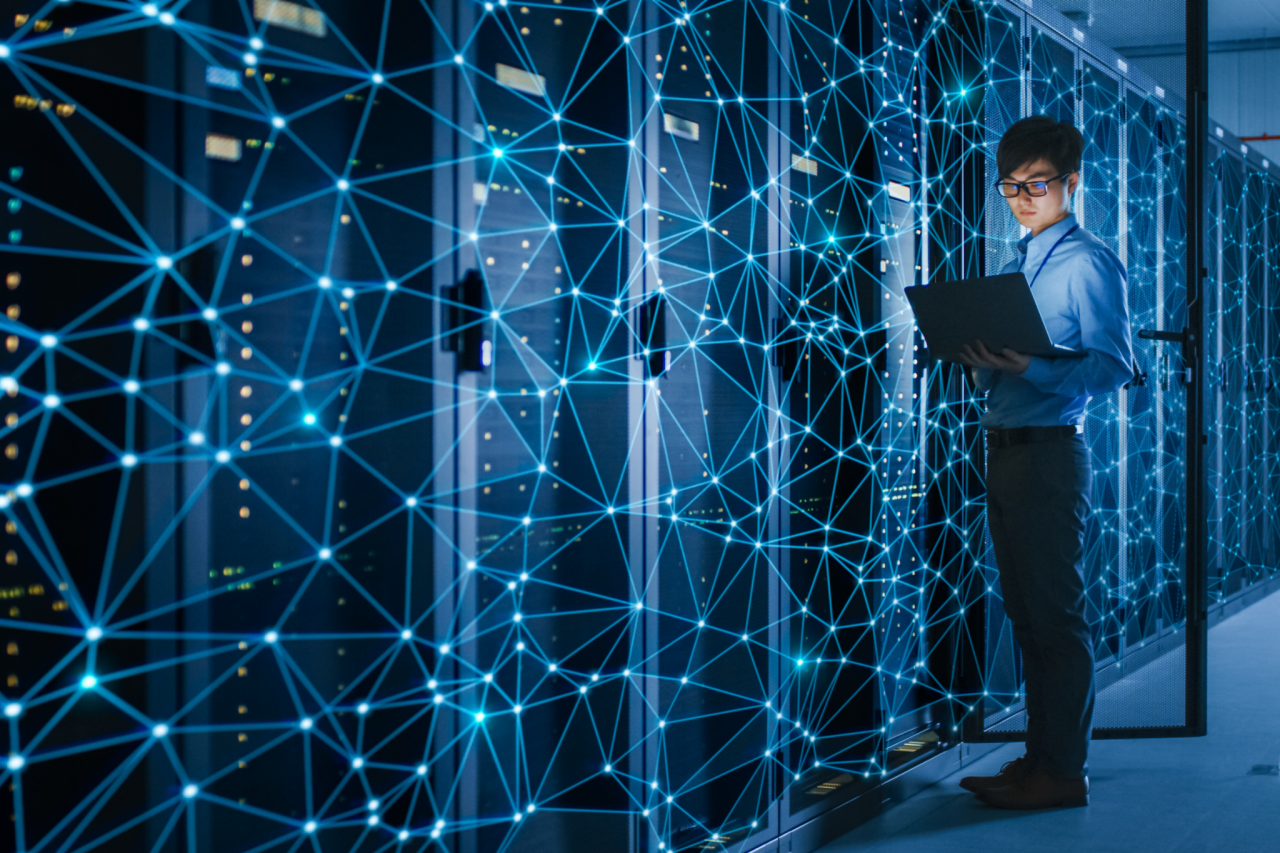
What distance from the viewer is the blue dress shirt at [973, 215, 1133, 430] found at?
7.90 ft

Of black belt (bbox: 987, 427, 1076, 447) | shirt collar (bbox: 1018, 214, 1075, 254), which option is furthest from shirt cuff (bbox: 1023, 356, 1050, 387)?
shirt collar (bbox: 1018, 214, 1075, 254)

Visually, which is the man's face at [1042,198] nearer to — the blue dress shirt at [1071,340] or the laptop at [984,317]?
the blue dress shirt at [1071,340]

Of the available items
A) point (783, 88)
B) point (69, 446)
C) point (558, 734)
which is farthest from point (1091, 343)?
point (69, 446)

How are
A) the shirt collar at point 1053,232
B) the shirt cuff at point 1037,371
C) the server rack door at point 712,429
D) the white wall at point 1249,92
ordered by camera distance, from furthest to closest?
the white wall at point 1249,92 < the shirt collar at point 1053,232 < the shirt cuff at point 1037,371 < the server rack door at point 712,429

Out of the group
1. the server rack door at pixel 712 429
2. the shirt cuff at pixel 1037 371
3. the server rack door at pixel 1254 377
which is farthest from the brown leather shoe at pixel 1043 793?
the server rack door at pixel 1254 377

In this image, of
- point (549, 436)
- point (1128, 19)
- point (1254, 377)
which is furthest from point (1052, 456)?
point (1254, 377)

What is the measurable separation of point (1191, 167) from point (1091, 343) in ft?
3.58

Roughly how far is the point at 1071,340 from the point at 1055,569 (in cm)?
52

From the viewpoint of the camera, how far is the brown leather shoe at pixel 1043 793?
2521mm

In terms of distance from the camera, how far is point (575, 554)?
191 centimetres

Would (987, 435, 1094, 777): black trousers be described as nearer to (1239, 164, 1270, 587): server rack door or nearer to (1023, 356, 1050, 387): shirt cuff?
(1023, 356, 1050, 387): shirt cuff

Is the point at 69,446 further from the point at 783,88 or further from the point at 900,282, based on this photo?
the point at 900,282

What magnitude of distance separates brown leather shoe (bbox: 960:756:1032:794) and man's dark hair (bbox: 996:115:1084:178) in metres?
1.40

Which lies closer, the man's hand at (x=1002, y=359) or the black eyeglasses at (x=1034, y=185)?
the man's hand at (x=1002, y=359)
